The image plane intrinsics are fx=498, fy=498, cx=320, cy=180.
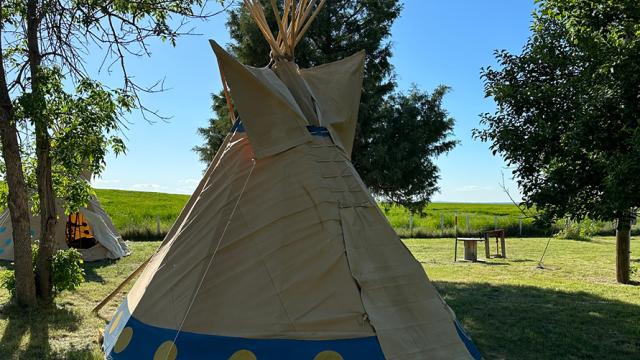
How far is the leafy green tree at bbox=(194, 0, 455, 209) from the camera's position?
10648 mm

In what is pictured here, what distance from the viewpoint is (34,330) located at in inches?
231

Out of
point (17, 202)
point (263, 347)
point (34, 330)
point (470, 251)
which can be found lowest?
point (34, 330)

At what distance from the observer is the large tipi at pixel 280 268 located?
3.77m

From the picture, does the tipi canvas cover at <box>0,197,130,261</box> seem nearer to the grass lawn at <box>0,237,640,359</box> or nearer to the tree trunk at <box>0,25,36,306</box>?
the grass lawn at <box>0,237,640,359</box>

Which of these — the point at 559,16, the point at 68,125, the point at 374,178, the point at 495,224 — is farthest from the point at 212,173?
the point at 495,224

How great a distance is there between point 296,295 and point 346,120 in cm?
234

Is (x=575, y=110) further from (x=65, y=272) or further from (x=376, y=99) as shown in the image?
(x=65, y=272)

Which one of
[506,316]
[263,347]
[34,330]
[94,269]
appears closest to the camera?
[263,347]

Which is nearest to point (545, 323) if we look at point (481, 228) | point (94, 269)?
point (94, 269)

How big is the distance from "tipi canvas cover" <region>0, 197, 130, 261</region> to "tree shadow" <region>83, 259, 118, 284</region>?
1.08 feet

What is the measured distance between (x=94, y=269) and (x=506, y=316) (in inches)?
328

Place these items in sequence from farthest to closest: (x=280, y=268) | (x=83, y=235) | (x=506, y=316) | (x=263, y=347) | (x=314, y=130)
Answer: (x=83, y=235), (x=506, y=316), (x=314, y=130), (x=280, y=268), (x=263, y=347)

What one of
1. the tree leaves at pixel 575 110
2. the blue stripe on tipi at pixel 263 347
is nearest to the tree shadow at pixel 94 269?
the blue stripe on tipi at pixel 263 347

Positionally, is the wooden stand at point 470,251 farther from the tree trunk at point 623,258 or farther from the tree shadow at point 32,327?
the tree shadow at point 32,327
